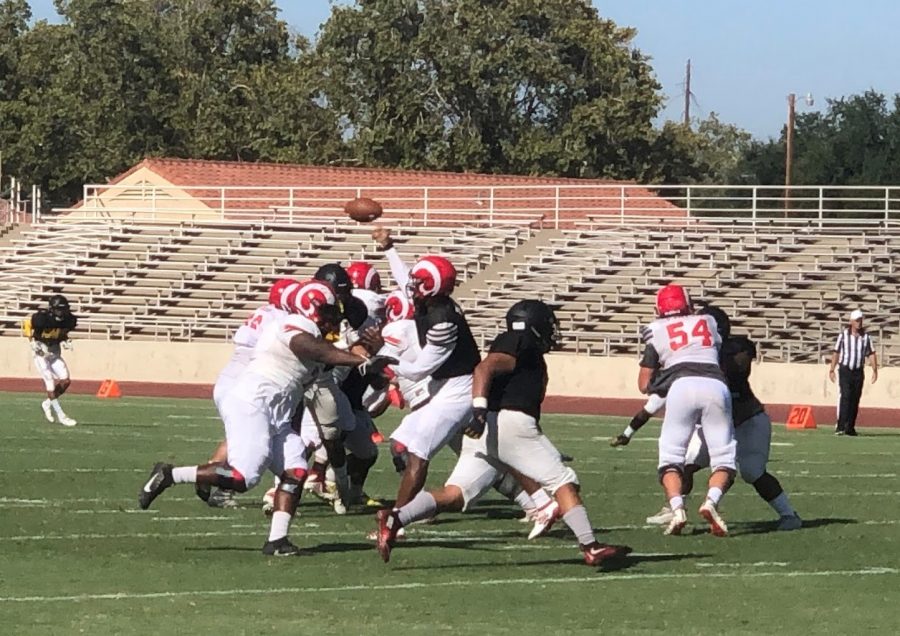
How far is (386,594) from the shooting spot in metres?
8.61

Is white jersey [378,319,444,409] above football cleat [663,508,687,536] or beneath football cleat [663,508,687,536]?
above

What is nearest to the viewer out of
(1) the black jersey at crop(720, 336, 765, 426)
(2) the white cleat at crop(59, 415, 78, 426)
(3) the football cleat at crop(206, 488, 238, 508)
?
(1) the black jersey at crop(720, 336, 765, 426)

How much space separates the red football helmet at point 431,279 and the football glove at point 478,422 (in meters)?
0.87

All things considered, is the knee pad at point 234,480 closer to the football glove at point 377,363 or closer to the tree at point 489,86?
the football glove at point 377,363

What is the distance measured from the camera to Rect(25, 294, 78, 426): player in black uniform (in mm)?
20094

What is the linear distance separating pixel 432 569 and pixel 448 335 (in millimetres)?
1291

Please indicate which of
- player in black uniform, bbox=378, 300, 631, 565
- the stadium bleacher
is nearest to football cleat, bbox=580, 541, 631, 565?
player in black uniform, bbox=378, 300, 631, 565

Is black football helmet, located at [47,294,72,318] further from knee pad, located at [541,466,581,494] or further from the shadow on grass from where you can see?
knee pad, located at [541,466,581,494]

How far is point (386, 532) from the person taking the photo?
368 inches

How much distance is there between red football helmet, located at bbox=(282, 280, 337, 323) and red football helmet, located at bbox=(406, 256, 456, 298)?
0.48 m

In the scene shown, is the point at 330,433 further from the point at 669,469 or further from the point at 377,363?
the point at 669,469

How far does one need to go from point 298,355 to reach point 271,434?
51 centimetres

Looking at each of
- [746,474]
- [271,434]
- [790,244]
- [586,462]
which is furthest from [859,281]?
[271,434]

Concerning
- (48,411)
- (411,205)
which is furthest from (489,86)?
(48,411)
